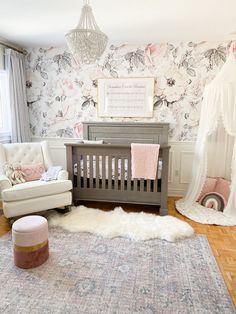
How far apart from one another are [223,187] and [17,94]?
3.39 metres

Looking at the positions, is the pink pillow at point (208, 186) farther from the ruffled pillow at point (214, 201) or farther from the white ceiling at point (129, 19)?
the white ceiling at point (129, 19)

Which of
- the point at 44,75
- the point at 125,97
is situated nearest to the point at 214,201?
the point at 125,97

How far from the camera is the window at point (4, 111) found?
3.66 metres

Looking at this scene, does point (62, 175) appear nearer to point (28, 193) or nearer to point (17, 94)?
point (28, 193)

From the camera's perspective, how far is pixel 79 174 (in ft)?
10.4

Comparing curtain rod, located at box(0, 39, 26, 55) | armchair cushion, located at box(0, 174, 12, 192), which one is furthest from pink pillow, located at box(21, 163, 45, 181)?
curtain rod, located at box(0, 39, 26, 55)

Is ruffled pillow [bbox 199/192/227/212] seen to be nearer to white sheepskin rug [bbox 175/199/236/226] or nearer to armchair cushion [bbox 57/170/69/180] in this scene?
white sheepskin rug [bbox 175/199/236/226]

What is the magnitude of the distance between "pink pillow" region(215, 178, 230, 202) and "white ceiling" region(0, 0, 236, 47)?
1976 mm

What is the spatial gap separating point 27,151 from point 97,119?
1239mm

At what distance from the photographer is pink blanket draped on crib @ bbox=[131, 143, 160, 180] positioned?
2846 mm

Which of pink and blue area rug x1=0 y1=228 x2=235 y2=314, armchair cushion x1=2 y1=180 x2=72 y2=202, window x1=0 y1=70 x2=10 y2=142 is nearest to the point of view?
pink and blue area rug x1=0 y1=228 x2=235 y2=314

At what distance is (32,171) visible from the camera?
10.1ft

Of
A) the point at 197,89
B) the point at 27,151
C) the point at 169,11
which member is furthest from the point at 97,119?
the point at 169,11

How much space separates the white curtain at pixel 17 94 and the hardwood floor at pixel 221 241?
55.4 inches
